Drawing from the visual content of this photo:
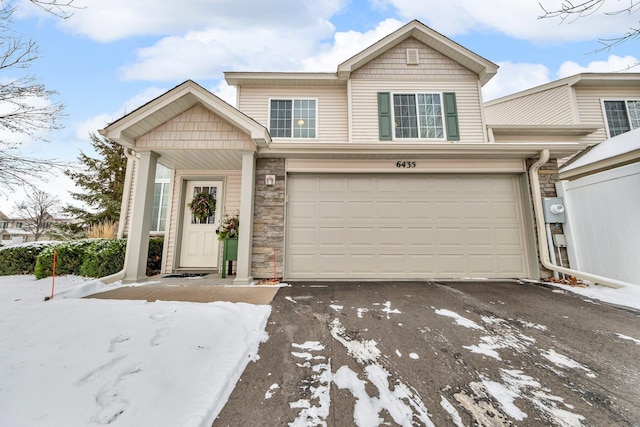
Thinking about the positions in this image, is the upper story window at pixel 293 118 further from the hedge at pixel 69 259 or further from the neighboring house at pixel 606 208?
the neighboring house at pixel 606 208

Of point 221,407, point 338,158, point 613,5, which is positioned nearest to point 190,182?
point 338,158

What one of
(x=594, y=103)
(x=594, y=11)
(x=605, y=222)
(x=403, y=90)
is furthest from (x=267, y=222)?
(x=594, y=103)

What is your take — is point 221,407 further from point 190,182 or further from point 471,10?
point 471,10

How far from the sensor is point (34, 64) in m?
4.56

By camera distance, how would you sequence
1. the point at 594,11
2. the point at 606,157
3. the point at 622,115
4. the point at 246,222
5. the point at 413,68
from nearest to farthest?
the point at 594,11 < the point at 606,157 < the point at 246,222 < the point at 413,68 < the point at 622,115

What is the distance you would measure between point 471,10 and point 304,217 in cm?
482

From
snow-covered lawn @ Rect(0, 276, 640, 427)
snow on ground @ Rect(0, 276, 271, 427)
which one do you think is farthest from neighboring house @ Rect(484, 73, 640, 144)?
snow on ground @ Rect(0, 276, 271, 427)

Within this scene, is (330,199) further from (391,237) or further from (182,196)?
(182,196)

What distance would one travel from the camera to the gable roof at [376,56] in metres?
6.46

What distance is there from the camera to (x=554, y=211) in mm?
4699

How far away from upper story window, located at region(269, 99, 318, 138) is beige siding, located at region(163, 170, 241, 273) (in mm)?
1799

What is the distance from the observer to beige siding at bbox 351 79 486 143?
6.42 metres

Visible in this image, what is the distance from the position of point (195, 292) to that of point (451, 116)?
24.3 feet

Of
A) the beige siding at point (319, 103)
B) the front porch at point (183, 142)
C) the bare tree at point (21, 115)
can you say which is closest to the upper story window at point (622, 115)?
the beige siding at point (319, 103)
